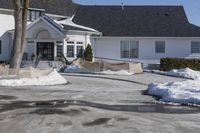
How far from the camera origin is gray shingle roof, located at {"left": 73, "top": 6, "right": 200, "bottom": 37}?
4825 centimetres

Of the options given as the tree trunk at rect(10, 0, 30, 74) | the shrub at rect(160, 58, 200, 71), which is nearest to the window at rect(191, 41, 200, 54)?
the shrub at rect(160, 58, 200, 71)

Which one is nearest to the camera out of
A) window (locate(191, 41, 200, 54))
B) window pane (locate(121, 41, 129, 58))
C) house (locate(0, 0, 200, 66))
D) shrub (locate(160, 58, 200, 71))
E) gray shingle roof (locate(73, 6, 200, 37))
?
shrub (locate(160, 58, 200, 71))

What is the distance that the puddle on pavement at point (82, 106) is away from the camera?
15570 millimetres

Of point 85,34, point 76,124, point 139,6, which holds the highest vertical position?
point 139,6

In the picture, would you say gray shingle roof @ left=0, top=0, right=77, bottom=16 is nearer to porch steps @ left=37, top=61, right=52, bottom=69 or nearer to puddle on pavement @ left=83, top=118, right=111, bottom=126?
porch steps @ left=37, top=61, right=52, bottom=69

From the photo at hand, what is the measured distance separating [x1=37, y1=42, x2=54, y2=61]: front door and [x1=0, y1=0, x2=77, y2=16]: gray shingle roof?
4447 mm

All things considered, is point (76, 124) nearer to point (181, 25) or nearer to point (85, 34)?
point (85, 34)

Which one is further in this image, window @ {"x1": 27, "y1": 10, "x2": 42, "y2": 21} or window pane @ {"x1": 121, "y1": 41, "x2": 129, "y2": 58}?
window pane @ {"x1": 121, "y1": 41, "x2": 129, "y2": 58}

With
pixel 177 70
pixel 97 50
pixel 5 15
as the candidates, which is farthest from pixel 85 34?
pixel 177 70

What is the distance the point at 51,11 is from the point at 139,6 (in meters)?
10.2

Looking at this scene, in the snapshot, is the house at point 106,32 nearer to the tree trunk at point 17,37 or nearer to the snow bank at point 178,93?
the tree trunk at point 17,37

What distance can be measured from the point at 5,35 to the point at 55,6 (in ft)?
25.5

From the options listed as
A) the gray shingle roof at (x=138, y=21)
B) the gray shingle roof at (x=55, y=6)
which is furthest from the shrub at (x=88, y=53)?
the gray shingle roof at (x=55, y=6)

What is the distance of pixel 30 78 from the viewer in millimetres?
26125
